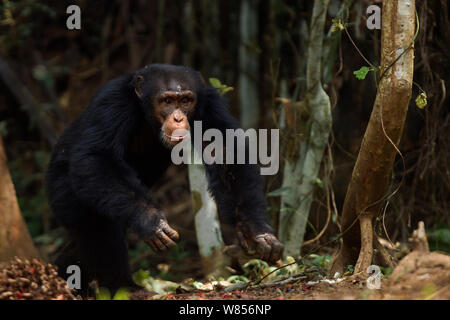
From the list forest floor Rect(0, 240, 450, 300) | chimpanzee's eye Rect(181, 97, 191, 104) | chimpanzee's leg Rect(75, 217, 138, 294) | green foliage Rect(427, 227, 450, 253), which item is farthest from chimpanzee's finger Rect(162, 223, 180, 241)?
green foliage Rect(427, 227, 450, 253)

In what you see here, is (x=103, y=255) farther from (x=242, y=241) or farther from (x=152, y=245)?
(x=242, y=241)

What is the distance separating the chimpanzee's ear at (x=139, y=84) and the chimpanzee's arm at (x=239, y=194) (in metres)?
0.61

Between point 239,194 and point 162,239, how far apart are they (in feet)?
3.17

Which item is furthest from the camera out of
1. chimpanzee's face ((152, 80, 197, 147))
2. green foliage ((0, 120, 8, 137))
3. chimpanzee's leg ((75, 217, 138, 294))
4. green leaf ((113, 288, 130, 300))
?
green foliage ((0, 120, 8, 137))

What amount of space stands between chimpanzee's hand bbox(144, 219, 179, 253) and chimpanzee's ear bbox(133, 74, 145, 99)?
155 cm

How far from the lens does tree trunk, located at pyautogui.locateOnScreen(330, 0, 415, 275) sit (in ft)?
12.2

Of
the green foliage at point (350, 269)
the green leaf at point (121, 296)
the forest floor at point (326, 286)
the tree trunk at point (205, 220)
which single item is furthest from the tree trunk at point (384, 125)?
the tree trunk at point (205, 220)

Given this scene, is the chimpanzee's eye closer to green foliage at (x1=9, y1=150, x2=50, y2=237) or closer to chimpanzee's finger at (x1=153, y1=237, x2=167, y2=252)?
chimpanzee's finger at (x1=153, y1=237, x2=167, y2=252)

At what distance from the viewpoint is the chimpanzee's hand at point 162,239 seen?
14.4ft

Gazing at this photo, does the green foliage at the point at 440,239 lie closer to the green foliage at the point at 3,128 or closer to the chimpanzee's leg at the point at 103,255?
the chimpanzee's leg at the point at 103,255

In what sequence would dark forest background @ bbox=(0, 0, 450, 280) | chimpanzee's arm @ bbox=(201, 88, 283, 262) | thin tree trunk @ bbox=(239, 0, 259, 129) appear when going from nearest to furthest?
chimpanzee's arm @ bbox=(201, 88, 283, 262) < dark forest background @ bbox=(0, 0, 450, 280) < thin tree trunk @ bbox=(239, 0, 259, 129)
